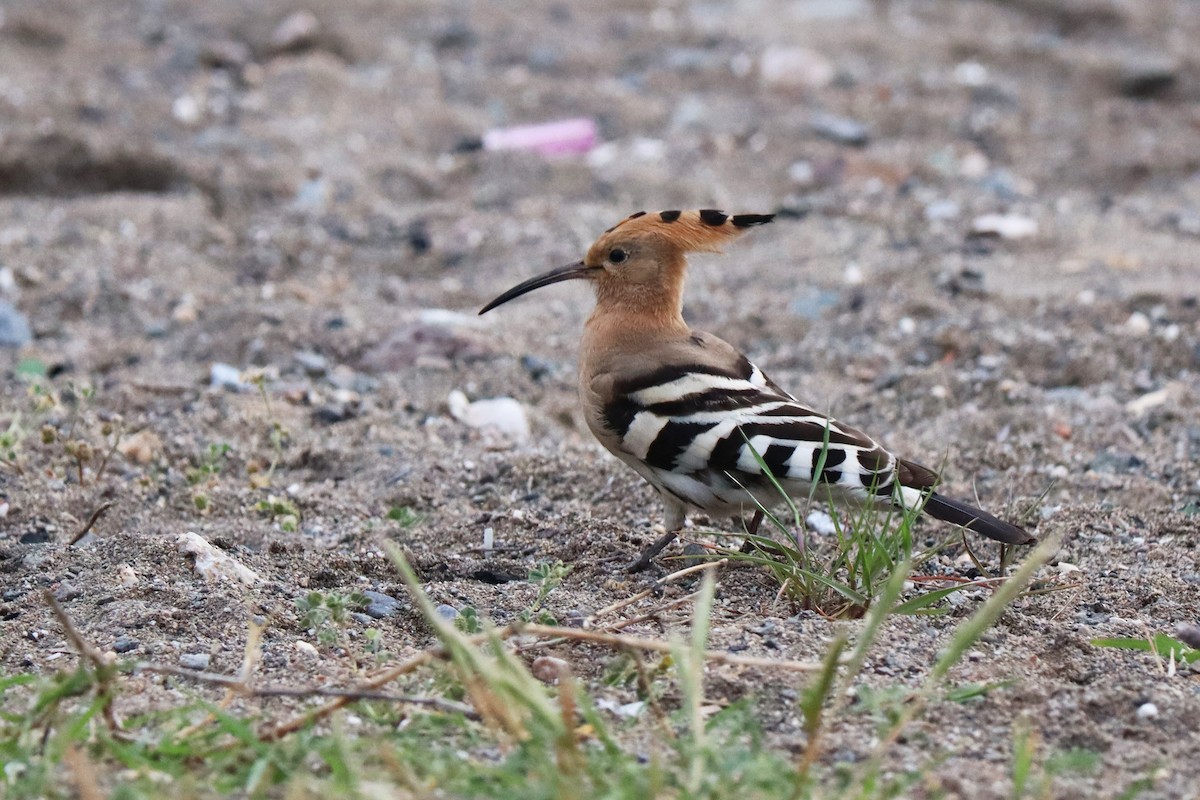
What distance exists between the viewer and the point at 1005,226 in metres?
6.13

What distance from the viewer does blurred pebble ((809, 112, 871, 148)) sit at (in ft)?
23.8

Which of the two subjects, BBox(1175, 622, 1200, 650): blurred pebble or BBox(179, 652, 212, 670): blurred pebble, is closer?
BBox(179, 652, 212, 670): blurred pebble

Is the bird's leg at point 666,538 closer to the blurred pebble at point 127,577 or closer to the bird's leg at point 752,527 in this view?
the bird's leg at point 752,527

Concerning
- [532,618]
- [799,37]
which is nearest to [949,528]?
[532,618]

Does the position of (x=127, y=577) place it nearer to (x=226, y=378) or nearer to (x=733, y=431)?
(x=733, y=431)

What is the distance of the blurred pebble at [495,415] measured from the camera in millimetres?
4461

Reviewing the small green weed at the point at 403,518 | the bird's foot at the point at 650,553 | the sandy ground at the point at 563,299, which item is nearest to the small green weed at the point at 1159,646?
the sandy ground at the point at 563,299

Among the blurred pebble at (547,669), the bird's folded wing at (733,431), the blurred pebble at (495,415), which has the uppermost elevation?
the bird's folded wing at (733,431)

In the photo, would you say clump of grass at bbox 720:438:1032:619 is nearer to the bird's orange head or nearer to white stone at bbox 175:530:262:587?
the bird's orange head

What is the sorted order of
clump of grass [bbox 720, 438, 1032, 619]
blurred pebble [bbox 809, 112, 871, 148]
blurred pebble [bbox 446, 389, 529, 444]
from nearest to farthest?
clump of grass [bbox 720, 438, 1032, 619]
blurred pebble [bbox 446, 389, 529, 444]
blurred pebble [bbox 809, 112, 871, 148]

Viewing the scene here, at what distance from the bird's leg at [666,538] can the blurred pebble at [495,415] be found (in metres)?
0.96

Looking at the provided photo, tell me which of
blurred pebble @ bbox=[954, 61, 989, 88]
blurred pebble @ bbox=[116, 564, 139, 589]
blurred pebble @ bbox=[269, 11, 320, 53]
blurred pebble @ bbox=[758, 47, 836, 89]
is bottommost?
blurred pebble @ bbox=[116, 564, 139, 589]

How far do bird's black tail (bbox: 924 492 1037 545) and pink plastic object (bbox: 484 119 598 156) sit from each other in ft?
14.1

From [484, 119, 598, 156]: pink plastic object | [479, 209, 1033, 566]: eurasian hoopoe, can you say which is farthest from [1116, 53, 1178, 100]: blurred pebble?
[479, 209, 1033, 566]: eurasian hoopoe
